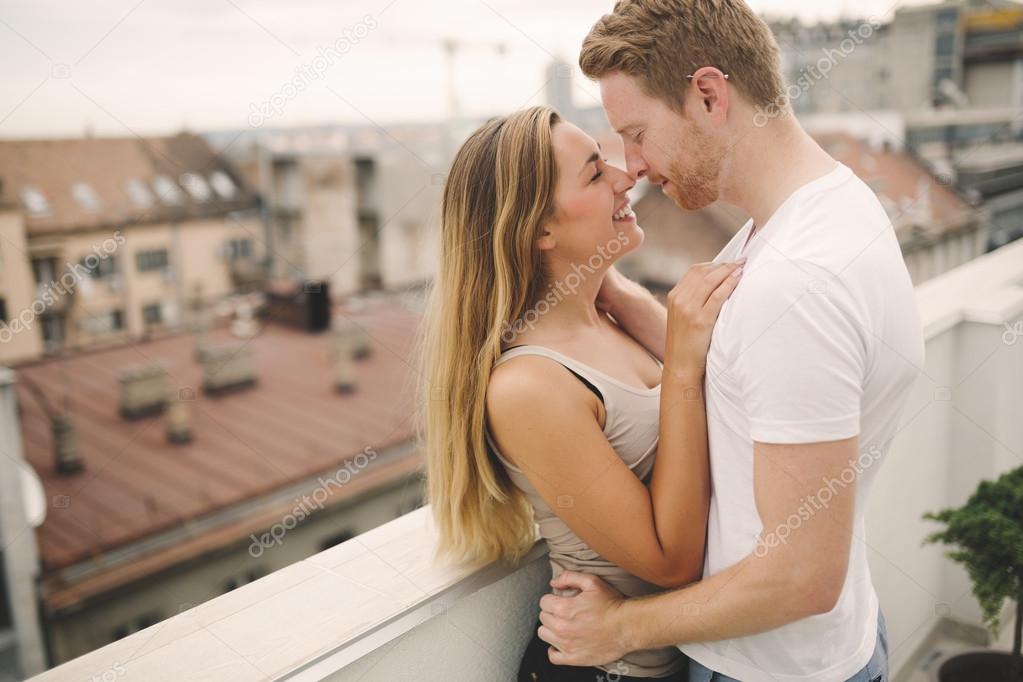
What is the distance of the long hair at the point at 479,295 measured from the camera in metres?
1.25

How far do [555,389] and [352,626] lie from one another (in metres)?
0.41

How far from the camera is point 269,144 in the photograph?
31.4 m

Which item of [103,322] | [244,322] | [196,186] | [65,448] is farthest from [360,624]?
[196,186]

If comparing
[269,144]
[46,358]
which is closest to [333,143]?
[269,144]

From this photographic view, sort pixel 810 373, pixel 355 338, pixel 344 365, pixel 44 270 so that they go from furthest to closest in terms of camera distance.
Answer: pixel 44 270 < pixel 355 338 < pixel 344 365 < pixel 810 373

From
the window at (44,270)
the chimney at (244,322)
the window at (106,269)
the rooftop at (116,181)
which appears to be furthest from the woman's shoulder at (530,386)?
the window at (106,269)

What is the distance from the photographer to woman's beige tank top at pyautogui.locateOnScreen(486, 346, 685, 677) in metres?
1.21

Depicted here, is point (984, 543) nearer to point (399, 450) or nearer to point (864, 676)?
point (864, 676)

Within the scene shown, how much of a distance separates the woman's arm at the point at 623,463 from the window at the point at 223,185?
102 feet

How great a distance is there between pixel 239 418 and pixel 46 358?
23.8 feet

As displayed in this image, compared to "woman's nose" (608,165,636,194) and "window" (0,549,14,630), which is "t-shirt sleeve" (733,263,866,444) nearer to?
"woman's nose" (608,165,636,194)

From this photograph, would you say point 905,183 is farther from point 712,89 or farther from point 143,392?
point 143,392

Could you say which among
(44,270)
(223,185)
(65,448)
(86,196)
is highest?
(86,196)

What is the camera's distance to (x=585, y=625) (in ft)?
3.91
